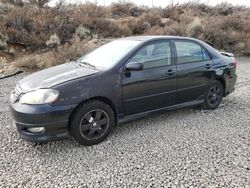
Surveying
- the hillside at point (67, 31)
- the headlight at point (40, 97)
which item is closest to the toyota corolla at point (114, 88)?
the headlight at point (40, 97)

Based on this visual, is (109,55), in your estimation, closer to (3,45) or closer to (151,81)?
(151,81)

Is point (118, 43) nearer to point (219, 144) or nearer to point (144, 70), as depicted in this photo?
point (144, 70)

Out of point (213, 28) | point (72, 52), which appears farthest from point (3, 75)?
point (213, 28)

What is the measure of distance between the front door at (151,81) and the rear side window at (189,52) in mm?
235

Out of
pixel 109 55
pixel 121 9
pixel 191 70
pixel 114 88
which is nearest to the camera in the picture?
pixel 114 88

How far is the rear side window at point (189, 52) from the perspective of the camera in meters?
5.02

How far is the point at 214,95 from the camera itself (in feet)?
18.7

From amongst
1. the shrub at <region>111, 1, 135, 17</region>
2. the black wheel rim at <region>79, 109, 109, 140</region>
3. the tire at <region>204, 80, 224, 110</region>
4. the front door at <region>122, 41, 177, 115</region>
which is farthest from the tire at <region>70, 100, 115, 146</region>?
the shrub at <region>111, 1, 135, 17</region>

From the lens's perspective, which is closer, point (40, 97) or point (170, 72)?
A: point (40, 97)

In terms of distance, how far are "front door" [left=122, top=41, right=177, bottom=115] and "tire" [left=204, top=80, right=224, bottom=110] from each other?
40.0 inches

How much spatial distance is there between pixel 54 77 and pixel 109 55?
3.47ft

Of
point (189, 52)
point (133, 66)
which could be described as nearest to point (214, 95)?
point (189, 52)

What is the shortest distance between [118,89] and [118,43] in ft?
3.96

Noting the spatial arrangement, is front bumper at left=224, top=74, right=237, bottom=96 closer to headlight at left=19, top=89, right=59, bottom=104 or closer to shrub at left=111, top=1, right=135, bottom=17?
headlight at left=19, top=89, right=59, bottom=104
